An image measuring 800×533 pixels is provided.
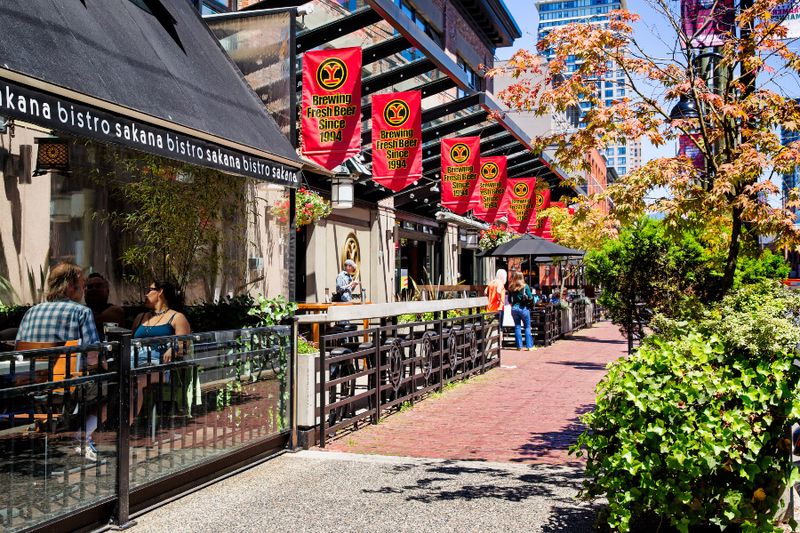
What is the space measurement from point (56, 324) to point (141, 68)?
2.66 meters

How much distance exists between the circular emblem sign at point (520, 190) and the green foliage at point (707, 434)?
743 inches

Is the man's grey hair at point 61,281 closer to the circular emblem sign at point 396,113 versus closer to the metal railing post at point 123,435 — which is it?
the metal railing post at point 123,435

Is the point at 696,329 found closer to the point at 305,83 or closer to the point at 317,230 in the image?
the point at 305,83

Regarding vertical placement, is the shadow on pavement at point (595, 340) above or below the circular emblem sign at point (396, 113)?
below

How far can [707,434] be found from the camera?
4.48m

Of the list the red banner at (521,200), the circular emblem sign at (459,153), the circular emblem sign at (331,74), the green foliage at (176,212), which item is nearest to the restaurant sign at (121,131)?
the green foliage at (176,212)

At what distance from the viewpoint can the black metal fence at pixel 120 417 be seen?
4.56 metres

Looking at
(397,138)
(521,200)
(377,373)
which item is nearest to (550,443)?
(377,373)

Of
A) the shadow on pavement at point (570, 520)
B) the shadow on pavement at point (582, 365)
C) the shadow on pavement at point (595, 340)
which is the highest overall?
the shadow on pavement at point (595, 340)

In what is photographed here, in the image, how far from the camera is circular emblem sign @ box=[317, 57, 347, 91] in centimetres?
1245

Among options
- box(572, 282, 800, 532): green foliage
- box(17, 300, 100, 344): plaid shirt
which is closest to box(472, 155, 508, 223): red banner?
box(17, 300, 100, 344): plaid shirt

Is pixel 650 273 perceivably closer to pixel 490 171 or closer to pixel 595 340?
pixel 490 171

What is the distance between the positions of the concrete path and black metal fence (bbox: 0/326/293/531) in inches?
12.7

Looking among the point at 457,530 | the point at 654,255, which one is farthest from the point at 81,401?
the point at 654,255
